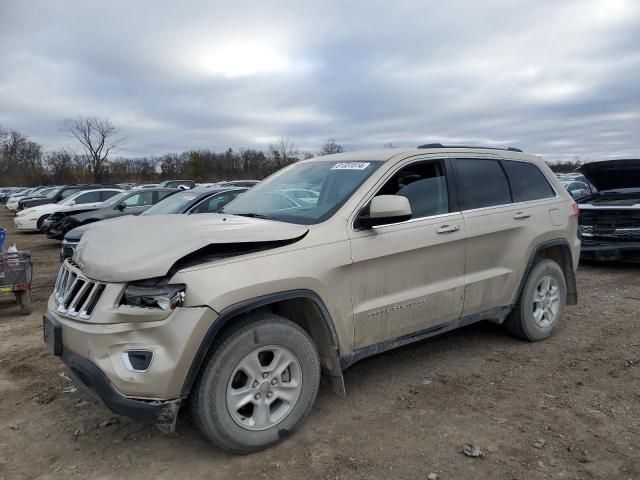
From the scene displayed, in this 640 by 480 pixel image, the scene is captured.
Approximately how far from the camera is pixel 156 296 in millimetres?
2594

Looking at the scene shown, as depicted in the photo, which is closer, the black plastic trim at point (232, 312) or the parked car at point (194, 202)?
the black plastic trim at point (232, 312)

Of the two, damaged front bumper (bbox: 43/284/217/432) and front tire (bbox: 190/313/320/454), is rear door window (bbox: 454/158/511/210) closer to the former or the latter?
front tire (bbox: 190/313/320/454)

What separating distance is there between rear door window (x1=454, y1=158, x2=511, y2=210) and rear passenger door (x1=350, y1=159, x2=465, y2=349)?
156 millimetres

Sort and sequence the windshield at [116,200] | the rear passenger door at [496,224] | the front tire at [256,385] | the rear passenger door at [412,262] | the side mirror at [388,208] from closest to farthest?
the front tire at [256,385] → the side mirror at [388,208] → the rear passenger door at [412,262] → the rear passenger door at [496,224] → the windshield at [116,200]

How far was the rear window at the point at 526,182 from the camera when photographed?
15.2ft

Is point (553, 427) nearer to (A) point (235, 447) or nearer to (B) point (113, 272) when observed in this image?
(A) point (235, 447)

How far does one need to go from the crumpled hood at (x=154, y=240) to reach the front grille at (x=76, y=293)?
0.07 meters

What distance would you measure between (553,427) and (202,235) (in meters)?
2.56

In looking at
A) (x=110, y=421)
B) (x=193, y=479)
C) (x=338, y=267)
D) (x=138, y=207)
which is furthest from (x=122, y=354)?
(x=138, y=207)

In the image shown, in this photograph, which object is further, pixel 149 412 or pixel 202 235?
pixel 202 235

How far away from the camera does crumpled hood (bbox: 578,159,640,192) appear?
7.98 metres

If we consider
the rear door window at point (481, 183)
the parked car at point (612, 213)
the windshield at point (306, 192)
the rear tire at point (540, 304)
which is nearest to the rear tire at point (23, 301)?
the windshield at point (306, 192)

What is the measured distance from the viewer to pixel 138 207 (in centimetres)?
1333

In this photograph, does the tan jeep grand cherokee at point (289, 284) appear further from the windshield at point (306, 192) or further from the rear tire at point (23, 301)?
the rear tire at point (23, 301)
